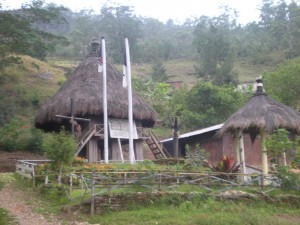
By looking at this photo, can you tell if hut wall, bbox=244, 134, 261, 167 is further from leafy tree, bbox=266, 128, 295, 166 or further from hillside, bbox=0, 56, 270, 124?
hillside, bbox=0, 56, 270, 124

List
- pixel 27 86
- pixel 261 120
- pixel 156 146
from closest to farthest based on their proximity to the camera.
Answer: pixel 261 120 → pixel 156 146 → pixel 27 86

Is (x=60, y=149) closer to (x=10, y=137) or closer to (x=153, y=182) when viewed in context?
(x=153, y=182)

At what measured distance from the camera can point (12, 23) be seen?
959 inches

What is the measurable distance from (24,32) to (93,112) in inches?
253

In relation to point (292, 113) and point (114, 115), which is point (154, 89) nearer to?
point (114, 115)

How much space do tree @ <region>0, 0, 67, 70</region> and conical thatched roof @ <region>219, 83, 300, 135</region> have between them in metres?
12.8

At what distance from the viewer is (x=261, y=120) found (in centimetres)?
1530

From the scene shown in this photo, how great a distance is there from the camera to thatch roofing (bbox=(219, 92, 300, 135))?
600 inches

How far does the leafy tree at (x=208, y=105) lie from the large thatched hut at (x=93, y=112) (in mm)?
6222

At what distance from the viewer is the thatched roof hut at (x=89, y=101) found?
21.6 metres

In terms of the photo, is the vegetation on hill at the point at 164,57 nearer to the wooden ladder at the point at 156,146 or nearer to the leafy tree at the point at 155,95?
the leafy tree at the point at 155,95

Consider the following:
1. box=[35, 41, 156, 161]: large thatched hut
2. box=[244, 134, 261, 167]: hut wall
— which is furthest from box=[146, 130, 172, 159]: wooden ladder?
box=[244, 134, 261, 167]: hut wall

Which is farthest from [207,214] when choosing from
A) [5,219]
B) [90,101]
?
[90,101]

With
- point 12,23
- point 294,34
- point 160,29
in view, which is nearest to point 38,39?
point 12,23
